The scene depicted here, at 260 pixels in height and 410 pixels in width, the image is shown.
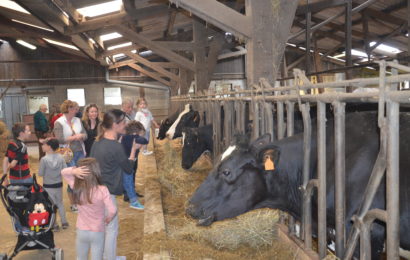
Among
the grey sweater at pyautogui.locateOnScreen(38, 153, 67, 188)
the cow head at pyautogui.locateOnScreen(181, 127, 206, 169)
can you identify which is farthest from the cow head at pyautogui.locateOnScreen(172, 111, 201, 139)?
the grey sweater at pyautogui.locateOnScreen(38, 153, 67, 188)

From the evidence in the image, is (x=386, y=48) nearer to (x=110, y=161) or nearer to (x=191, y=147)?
(x=191, y=147)

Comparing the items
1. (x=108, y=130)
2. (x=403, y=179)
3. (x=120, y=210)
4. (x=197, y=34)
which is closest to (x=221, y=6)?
(x=108, y=130)

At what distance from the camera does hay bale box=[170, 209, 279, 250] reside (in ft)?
11.9

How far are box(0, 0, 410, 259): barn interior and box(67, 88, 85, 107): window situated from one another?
2.4 inches

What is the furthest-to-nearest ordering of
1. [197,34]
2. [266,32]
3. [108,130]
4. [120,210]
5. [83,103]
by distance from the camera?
[83,103], [197,34], [120,210], [266,32], [108,130]

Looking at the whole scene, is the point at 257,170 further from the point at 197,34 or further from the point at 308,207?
the point at 197,34

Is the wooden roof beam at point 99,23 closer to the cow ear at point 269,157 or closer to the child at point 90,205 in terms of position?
the child at point 90,205

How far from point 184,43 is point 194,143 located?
4.31m

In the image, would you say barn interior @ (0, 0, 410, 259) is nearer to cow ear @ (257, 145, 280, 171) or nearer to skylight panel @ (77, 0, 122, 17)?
skylight panel @ (77, 0, 122, 17)

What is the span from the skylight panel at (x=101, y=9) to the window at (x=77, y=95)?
1581cm

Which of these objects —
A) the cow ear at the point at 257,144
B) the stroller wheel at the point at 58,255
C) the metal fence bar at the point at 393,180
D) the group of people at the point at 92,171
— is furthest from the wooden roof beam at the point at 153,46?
the metal fence bar at the point at 393,180

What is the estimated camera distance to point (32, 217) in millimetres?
3787

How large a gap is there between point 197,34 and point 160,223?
26.0 feet

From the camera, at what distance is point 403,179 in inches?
94.2
